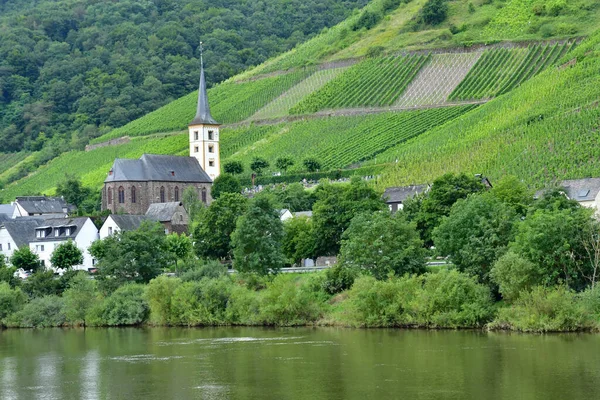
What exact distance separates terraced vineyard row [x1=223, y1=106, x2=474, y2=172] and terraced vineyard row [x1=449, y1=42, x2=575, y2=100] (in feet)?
15.2

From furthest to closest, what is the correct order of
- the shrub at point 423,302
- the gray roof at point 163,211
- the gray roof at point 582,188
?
the gray roof at point 163,211 < the gray roof at point 582,188 < the shrub at point 423,302

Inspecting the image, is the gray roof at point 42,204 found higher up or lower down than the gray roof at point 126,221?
higher up

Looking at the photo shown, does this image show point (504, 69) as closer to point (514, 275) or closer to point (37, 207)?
point (37, 207)

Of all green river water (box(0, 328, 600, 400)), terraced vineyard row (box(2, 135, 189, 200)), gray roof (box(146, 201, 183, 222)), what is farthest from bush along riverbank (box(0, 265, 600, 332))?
terraced vineyard row (box(2, 135, 189, 200))

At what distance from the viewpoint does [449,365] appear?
47.3m

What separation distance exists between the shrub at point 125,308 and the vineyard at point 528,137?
97.5ft

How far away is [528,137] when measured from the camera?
311 feet

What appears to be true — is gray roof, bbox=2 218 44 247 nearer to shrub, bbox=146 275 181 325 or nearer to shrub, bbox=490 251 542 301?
shrub, bbox=146 275 181 325

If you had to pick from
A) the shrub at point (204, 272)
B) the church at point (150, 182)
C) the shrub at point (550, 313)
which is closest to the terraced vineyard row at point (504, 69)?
the church at point (150, 182)

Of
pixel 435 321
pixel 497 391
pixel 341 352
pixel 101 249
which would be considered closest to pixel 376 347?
pixel 341 352

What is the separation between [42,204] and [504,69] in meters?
53.2

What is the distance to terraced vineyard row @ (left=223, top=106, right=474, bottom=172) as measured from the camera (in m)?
122

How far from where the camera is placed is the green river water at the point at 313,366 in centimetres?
4328

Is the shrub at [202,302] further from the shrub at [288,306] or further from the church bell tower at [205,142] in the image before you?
the church bell tower at [205,142]
